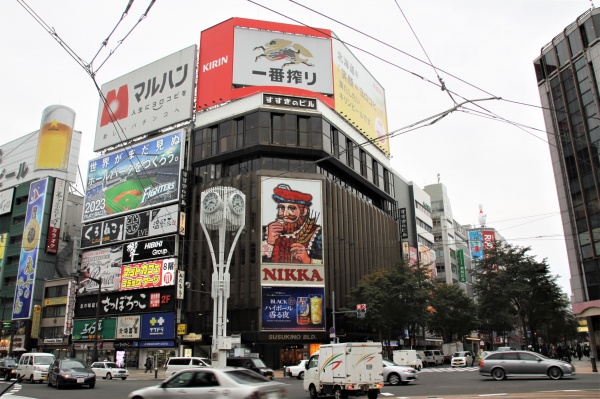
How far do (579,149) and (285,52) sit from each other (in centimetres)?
3432

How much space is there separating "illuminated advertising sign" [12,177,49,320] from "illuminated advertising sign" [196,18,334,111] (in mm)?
28916

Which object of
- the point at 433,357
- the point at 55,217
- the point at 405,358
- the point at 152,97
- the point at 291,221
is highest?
the point at 152,97

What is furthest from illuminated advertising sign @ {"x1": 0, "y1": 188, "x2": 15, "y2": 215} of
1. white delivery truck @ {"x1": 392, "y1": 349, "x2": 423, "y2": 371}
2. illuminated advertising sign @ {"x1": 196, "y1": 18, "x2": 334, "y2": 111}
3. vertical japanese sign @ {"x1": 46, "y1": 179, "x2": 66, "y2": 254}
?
white delivery truck @ {"x1": 392, "y1": 349, "x2": 423, "y2": 371}

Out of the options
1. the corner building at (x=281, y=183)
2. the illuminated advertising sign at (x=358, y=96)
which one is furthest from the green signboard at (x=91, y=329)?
the illuminated advertising sign at (x=358, y=96)

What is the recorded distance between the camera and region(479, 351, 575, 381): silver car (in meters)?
25.1

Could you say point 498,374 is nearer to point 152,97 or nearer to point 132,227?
point 132,227

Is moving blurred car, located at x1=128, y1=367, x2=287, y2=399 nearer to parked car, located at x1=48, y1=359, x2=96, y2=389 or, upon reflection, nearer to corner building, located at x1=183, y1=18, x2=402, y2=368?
parked car, located at x1=48, y1=359, x2=96, y2=389

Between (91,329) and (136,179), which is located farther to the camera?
(136,179)

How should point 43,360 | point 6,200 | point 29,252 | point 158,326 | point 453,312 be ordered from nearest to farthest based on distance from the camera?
point 43,360 → point 158,326 → point 453,312 → point 29,252 → point 6,200

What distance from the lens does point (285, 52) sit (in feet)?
199

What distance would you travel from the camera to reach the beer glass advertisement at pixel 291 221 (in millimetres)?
52375

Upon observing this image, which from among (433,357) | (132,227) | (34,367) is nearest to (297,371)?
(34,367)

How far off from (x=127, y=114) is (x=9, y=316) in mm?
34290

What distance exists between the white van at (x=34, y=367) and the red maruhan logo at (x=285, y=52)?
41.9m
